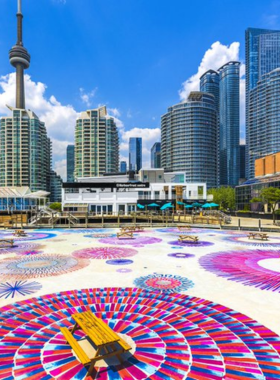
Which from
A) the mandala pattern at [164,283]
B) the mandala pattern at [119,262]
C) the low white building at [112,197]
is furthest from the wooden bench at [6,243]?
the low white building at [112,197]

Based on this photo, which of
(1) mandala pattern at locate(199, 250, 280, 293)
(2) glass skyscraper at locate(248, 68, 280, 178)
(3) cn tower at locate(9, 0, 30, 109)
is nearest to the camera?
(1) mandala pattern at locate(199, 250, 280, 293)

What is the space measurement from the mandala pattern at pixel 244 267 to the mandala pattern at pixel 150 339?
3.03 m

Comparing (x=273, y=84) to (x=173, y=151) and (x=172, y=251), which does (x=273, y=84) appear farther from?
(x=172, y=251)

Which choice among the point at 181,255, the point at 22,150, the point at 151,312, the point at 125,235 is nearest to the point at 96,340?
the point at 151,312

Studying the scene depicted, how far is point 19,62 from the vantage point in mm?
150625

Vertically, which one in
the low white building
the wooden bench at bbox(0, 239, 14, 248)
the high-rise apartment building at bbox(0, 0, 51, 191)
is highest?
the high-rise apartment building at bbox(0, 0, 51, 191)

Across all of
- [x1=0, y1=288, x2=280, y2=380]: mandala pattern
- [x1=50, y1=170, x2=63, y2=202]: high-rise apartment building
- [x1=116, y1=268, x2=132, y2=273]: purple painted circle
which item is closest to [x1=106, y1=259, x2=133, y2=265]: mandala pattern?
[x1=116, y1=268, x2=132, y2=273]: purple painted circle

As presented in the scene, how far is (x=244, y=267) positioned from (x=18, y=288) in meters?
9.55

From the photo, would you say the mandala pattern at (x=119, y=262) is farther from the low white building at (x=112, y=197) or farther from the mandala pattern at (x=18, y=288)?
the low white building at (x=112, y=197)

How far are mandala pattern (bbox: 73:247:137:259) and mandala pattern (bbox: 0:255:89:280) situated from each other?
2.84 ft

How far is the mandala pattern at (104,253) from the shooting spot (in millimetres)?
Result: 13547

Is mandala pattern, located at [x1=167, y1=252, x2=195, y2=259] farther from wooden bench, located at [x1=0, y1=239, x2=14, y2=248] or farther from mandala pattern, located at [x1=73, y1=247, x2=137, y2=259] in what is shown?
wooden bench, located at [x1=0, y1=239, x2=14, y2=248]

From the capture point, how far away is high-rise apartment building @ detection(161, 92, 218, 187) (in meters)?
144

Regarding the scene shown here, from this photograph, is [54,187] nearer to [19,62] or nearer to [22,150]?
[22,150]
